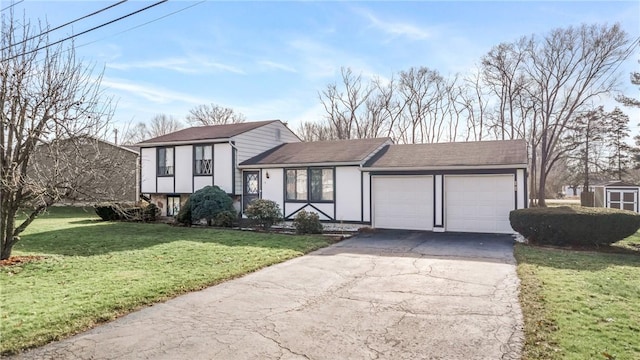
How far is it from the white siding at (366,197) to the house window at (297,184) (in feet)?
8.28

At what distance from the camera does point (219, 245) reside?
10914 millimetres

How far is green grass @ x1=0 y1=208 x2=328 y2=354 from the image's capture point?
199 inches

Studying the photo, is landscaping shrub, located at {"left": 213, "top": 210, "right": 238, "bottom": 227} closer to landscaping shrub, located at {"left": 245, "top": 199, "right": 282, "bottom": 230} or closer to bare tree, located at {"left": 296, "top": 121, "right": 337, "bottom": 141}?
landscaping shrub, located at {"left": 245, "top": 199, "right": 282, "bottom": 230}

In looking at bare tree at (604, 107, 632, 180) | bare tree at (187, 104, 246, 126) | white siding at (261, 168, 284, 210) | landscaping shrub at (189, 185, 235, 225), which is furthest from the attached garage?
bare tree at (187, 104, 246, 126)

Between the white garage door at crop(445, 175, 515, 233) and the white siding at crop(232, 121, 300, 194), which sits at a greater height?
the white siding at crop(232, 121, 300, 194)

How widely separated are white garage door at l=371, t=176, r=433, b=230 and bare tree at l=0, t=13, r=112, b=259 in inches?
366

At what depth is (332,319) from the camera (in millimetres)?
5223

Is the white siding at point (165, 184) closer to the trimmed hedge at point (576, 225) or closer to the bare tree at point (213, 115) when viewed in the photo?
the trimmed hedge at point (576, 225)

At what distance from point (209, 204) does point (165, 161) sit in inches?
194

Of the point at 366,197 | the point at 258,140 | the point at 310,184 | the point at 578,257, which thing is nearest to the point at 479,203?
the point at 366,197

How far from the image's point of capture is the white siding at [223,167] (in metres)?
17.5

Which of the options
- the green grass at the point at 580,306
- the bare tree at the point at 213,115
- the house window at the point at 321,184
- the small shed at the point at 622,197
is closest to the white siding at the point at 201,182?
the house window at the point at 321,184

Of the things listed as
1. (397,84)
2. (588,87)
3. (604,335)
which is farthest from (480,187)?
(397,84)

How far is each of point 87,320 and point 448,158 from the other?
40.8 feet
